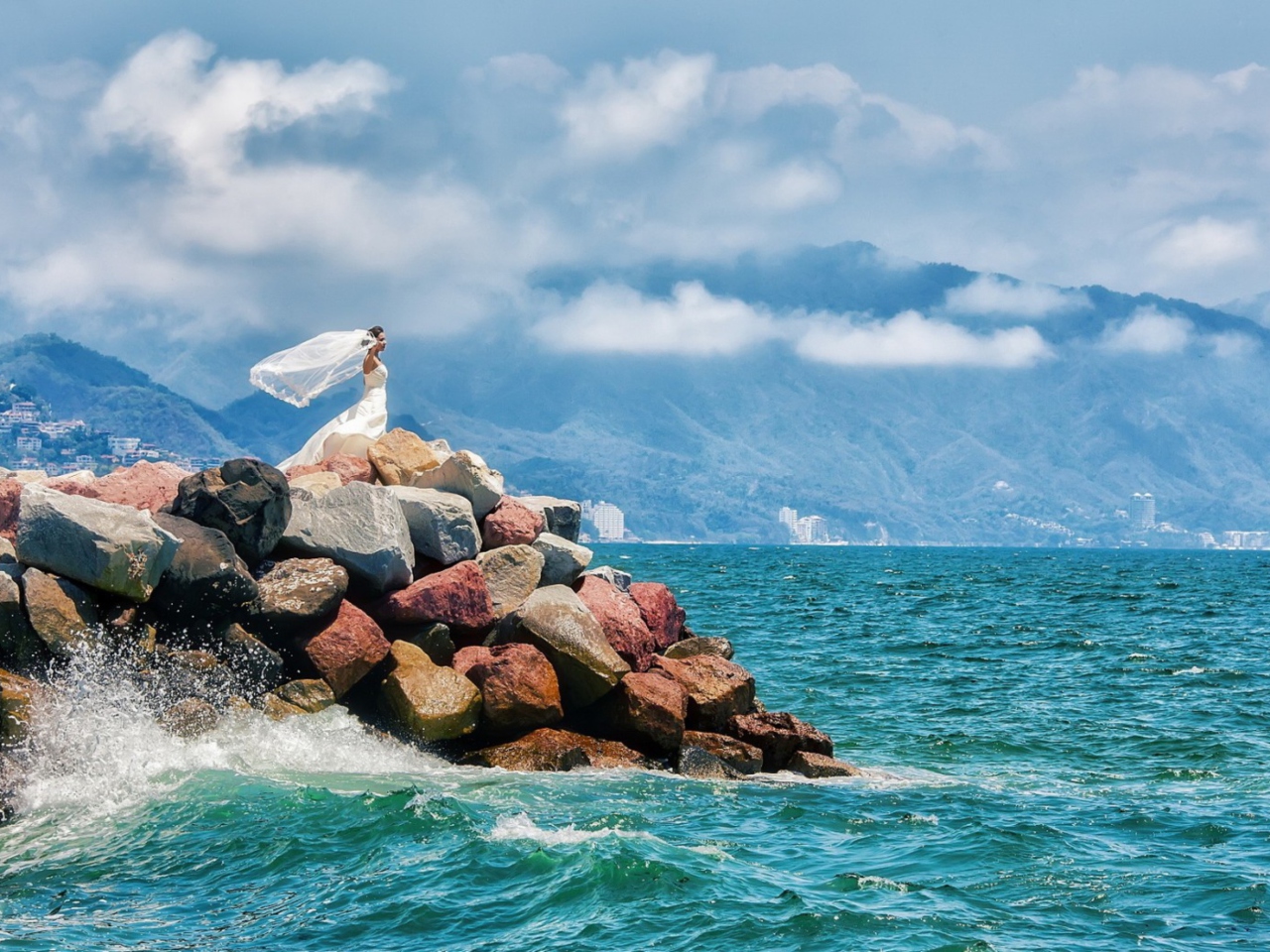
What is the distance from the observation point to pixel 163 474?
71.6ft

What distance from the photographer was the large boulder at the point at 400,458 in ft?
75.9

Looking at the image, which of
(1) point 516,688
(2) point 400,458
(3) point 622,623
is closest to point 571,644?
(1) point 516,688

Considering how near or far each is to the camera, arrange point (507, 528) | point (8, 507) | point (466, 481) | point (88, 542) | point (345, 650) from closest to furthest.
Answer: point (88, 542), point (345, 650), point (8, 507), point (466, 481), point (507, 528)

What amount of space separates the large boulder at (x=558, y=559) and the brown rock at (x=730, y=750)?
13.6 ft

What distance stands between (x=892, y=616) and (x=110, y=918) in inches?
1653

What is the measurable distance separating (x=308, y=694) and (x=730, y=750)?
20.7ft

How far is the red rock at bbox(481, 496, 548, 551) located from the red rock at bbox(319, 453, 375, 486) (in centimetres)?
255

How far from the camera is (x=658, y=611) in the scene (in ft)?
75.4

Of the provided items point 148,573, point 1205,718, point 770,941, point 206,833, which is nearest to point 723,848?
point 770,941

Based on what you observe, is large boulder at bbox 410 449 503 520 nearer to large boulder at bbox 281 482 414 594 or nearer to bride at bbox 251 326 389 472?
large boulder at bbox 281 482 414 594

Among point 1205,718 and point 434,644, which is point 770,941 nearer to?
point 434,644

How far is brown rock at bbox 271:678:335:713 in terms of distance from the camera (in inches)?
712

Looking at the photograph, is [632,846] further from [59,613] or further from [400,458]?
[400,458]

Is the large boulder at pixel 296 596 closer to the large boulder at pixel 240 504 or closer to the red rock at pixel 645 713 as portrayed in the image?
the large boulder at pixel 240 504
